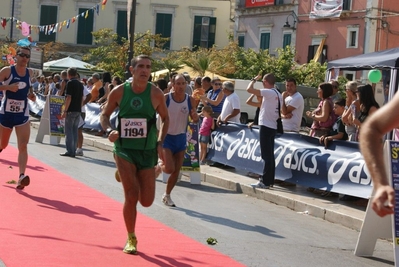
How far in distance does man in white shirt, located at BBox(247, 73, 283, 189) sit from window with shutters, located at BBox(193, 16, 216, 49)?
52.7 meters

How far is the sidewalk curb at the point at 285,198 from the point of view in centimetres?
1072

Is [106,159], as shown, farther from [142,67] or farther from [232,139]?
[142,67]

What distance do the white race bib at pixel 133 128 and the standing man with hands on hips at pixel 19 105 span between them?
12.1 ft

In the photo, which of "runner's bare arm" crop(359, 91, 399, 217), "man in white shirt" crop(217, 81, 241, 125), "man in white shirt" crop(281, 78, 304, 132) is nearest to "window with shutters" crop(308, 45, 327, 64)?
"man in white shirt" crop(217, 81, 241, 125)

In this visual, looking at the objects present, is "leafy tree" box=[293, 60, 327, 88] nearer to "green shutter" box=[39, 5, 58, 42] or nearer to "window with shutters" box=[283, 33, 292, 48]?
"window with shutters" box=[283, 33, 292, 48]

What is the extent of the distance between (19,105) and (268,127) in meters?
4.16

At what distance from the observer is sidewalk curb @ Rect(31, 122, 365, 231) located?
35.2ft

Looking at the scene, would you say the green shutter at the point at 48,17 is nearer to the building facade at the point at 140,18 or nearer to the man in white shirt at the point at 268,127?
the building facade at the point at 140,18

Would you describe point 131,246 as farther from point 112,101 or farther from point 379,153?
point 379,153

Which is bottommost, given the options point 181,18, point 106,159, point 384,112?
point 106,159

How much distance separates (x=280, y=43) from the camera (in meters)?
54.6

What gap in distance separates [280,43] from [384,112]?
169ft

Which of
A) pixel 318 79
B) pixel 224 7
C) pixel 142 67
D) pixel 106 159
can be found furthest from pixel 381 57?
pixel 224 7

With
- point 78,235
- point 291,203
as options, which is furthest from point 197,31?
point 78,235
